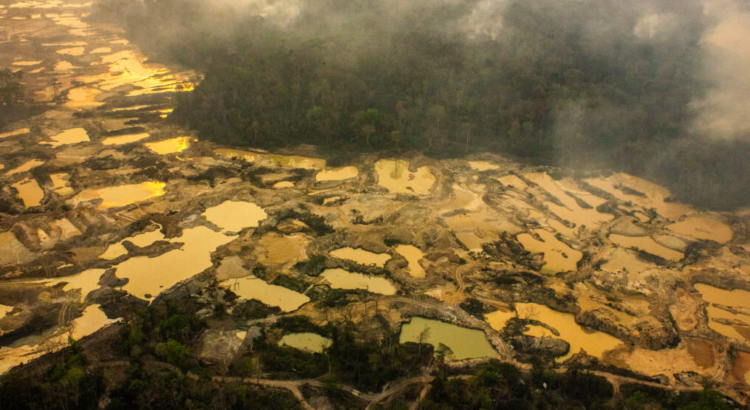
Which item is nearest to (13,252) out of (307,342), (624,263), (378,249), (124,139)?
(124,139)

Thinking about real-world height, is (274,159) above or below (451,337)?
above

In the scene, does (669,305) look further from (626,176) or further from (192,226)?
(192,226)

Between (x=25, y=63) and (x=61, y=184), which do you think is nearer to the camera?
(x=61, y=184)

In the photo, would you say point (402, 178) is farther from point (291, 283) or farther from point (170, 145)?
point (170, 145)

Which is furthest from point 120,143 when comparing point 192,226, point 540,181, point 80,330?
point 540,181

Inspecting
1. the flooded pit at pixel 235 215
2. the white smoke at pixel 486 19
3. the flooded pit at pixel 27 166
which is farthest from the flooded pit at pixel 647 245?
the flooded pit at pixel 27 166

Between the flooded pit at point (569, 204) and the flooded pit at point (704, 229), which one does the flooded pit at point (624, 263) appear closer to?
the flooded pit at point (569, 204)
